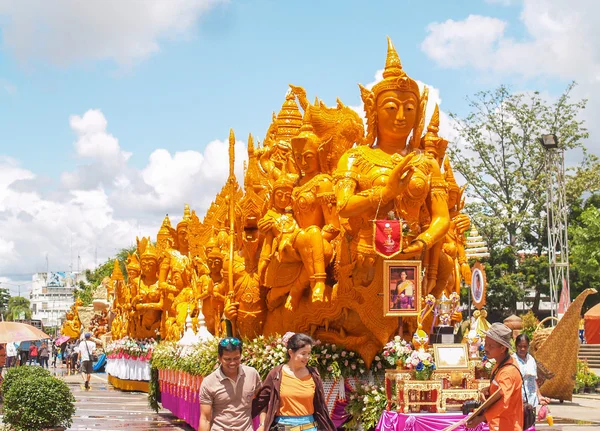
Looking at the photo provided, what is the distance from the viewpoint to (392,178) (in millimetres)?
8094

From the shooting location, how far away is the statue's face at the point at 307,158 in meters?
10.0

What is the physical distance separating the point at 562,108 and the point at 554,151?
804 centimetres

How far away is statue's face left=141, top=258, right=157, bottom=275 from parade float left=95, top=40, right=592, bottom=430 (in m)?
7.12

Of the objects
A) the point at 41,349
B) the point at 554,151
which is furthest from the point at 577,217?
the point at 41,349

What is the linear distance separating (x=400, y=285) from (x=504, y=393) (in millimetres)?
3179

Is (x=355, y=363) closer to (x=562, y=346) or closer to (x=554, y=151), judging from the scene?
(x=562, y=346)

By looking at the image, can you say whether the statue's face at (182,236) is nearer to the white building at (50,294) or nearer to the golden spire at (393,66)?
the golden spire at (393,66)

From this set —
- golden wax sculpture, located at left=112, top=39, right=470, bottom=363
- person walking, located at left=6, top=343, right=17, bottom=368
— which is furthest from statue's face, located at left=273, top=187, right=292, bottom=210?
person walking, located at left=6, top=343, right=17, bottom=368

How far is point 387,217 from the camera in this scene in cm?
847

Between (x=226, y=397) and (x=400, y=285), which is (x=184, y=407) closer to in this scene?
(x=400, y=285)

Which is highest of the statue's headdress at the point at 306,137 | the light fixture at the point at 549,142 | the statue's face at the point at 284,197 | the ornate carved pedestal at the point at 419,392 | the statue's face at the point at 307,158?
the light fixture at the point at 549,142

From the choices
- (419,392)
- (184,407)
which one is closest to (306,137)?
(419,392)

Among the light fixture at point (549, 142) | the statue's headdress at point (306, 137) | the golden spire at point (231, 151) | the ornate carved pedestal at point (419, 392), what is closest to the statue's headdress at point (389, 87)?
the statue's headdress at point (306, 137)

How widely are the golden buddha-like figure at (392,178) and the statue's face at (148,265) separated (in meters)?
10.6
